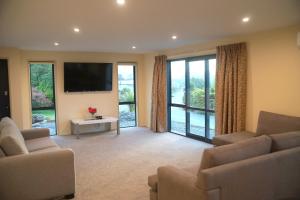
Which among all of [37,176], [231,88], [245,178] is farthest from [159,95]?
[245,178]

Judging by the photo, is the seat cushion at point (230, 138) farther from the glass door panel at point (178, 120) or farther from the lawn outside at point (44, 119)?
the lawn outside at point (44, 119)

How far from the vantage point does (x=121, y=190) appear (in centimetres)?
353

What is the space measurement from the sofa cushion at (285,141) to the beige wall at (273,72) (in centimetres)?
144

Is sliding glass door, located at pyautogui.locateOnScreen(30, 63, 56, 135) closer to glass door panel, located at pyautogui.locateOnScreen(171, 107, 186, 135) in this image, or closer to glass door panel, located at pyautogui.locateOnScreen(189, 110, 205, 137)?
glass door panel, located at pyautogui.locateOnScreen(171, 107, 186, 135)

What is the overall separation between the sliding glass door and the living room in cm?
14

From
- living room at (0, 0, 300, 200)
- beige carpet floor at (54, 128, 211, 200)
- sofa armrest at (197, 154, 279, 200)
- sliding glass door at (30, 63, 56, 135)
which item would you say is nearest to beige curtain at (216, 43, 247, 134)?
living room at (0, 0, 300, 200)

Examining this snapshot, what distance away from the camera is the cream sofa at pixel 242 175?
2197 millimetres

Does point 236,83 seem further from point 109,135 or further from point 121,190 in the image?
point 109,135

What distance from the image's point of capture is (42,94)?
6879 millimetres

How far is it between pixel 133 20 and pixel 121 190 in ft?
7.81

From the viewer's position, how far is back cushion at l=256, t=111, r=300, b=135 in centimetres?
383

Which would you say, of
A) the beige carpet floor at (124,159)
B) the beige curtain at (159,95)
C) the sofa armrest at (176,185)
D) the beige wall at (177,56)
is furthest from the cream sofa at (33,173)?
the beige curtain at (159,95)

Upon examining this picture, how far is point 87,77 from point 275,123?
5.02 metres

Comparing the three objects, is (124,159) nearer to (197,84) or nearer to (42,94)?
(197,84)
